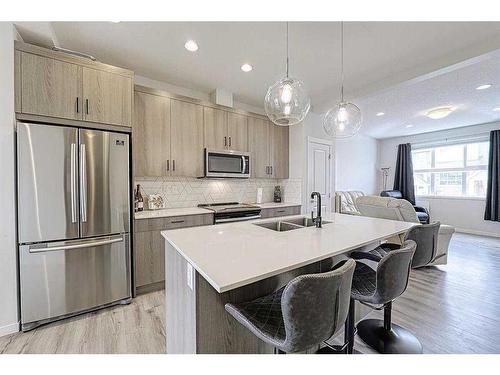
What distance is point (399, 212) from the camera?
3627mm

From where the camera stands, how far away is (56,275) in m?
2.05

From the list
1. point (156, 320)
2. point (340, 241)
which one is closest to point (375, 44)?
point (340, 241)

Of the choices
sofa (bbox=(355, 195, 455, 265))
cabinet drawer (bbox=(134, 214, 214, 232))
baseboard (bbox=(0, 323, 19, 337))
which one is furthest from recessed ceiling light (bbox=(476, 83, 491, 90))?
baseboard (bbox=(0, 323, 19, 337))

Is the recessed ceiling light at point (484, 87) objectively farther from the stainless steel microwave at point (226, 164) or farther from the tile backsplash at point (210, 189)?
the stainless steel microwave at point (226, 164)

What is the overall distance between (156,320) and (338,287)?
74.4 inches

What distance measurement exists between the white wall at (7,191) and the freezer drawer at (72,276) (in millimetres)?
81

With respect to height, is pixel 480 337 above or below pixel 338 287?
below

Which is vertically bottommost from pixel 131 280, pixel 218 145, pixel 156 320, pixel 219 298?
pixel 156 320

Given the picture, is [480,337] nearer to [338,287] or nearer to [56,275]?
[338,287]

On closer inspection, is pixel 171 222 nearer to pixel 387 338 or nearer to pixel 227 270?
pixel 227 270

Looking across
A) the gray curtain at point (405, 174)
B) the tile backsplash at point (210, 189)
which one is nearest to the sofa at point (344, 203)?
the tile backsplash at point (210, 189)

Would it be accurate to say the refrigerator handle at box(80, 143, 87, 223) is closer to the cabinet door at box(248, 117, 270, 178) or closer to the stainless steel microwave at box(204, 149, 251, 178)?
the stainless steel microwave at box(204, 149, 251, 178)

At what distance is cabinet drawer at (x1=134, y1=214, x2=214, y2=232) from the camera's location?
2607 millimetres

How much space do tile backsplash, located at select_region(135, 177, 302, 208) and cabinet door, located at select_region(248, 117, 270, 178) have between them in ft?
1.08
